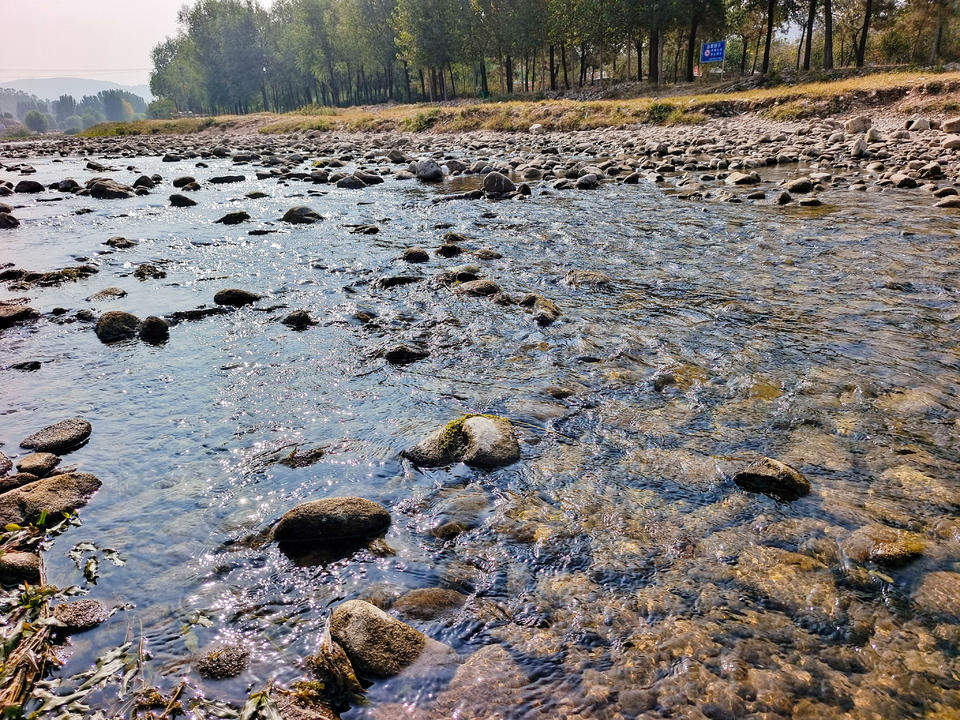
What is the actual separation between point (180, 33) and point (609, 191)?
147099 millimetres

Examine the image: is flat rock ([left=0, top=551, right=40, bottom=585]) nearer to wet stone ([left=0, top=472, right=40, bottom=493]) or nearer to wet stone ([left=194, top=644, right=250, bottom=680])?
wet stone ([left=0, top=472, right=40, bottom=493])

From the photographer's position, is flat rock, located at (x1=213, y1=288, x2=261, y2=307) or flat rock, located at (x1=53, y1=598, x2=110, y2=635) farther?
Answer: flat rock, located at (x1=213, y1=288, x2=261, y2=307)

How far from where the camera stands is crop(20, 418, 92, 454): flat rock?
196 inches

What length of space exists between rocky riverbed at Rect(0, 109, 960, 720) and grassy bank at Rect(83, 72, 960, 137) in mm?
19420

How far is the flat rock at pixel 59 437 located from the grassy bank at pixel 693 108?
2879 centimetres

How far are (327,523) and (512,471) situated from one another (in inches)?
57.7

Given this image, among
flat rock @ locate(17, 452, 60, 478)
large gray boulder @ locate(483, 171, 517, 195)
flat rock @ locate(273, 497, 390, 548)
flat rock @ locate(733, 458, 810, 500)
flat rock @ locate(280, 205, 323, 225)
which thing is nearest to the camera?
flat rock @ locate(273, 497, 390, 548)

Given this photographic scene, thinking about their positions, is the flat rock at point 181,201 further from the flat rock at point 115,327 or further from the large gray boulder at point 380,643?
the large gray boulder at point 380,643

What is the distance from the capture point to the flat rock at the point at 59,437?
16.4ft

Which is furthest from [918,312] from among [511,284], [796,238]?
[511,284]

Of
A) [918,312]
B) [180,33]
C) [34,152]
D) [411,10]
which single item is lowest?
[918,312]

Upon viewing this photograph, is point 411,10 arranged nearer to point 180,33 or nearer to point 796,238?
point 796,238

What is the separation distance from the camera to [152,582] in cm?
350

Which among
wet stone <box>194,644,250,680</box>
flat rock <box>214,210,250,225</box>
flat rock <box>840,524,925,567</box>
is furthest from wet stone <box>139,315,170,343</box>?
flat rock <box>214,210,250,225</box>
